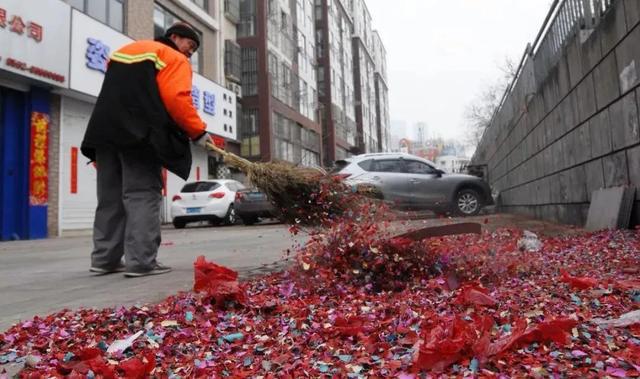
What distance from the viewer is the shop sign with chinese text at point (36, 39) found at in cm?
1090

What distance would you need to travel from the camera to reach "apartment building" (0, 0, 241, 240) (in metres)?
11.5

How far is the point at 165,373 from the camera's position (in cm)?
161

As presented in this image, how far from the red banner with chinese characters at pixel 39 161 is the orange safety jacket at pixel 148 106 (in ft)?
31.7

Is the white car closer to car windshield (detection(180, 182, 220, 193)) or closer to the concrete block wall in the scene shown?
car windshield (detection(180, 182, 220, 193))

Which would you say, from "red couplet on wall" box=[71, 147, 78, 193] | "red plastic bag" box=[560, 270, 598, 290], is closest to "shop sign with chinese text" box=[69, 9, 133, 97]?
"red couplet on wall" box=[71, 147, 78, 193]

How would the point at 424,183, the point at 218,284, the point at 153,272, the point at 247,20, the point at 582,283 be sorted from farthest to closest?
the point at 247,20 < the point at 424,183 < the point at 153,272 < the point at 218,284 < the point at 582,283

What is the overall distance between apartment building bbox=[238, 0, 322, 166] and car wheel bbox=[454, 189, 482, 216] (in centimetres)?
1290

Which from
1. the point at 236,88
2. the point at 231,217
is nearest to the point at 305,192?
the point at 231,217

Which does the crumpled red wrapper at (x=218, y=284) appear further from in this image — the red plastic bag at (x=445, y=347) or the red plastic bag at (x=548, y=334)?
the red plastic bag at (x=548, y=334)

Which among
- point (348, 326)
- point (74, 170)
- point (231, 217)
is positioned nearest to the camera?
point (348, 326)

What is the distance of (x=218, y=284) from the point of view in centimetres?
258

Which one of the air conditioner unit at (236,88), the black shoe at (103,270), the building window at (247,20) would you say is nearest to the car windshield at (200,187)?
the black shoe at (103,270)

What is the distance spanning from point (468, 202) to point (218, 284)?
1063cm

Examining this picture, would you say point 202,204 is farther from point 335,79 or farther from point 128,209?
point 335,79
